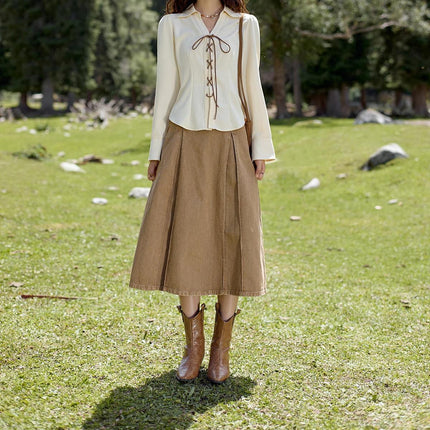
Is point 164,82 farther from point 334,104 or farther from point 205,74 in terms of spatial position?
point 334,104

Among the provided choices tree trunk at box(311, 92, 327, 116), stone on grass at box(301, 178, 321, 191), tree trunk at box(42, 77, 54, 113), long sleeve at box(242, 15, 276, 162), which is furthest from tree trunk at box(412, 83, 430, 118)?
long sleeve at box(242, 15, 276, 162)

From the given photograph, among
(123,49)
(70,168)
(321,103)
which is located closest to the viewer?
(70,168)

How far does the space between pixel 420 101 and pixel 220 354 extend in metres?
28.0

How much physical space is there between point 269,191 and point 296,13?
1280 cm

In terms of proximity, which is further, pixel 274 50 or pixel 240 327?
pixel 274 50

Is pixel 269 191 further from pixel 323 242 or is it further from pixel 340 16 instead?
pixel 340 16

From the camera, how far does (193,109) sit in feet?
10.4

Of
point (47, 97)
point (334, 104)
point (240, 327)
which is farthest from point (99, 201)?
point (334, 104)

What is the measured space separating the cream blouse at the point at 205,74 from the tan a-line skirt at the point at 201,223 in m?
0.09

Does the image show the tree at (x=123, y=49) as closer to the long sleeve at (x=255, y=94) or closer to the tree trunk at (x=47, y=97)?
the tree trunk at (x=47, y=97)

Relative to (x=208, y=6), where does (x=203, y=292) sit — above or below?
below

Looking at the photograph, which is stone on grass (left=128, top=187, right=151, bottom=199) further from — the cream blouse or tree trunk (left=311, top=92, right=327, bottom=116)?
tree trunk (left=311, top=92, right=327, bottom=116)

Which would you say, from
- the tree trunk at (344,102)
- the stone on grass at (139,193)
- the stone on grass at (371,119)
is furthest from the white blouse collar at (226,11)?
the tree trunk at (344,102)

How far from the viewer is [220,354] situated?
3359 millimetres
